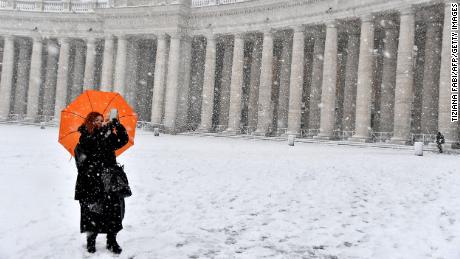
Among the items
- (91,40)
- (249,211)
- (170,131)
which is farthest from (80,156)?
(91,40)

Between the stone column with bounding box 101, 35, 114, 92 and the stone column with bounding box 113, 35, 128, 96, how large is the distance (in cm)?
140

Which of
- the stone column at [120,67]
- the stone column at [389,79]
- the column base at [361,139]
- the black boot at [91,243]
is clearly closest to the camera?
the black boot at [91,243]

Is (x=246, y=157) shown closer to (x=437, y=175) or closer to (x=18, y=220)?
(x=437, y=175)

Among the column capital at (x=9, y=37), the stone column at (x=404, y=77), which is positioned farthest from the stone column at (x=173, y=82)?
the stone column at (x=404, y=77)

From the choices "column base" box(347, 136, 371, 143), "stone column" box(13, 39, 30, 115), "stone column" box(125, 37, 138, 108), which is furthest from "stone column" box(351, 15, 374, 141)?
"stone column" box(13, 39, 30, 115)

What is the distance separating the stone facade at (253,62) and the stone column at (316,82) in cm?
13

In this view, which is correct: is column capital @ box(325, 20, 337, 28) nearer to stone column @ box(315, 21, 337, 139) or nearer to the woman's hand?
stone column @ box(315, 21, 337, 139)

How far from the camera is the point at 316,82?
47781 mm

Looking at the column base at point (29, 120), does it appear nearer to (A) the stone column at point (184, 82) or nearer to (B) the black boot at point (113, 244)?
(A) the stone column at point (184, 82)

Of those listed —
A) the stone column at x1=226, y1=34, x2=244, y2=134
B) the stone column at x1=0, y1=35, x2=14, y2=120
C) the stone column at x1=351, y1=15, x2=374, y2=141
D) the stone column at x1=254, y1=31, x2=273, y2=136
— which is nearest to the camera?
the stone column at x1=351, y1=15, x2=374, y2=141

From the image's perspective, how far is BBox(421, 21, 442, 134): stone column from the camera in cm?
3924

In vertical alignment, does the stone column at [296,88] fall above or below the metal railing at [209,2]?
below

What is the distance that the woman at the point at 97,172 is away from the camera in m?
7.97

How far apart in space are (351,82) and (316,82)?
4694mm
